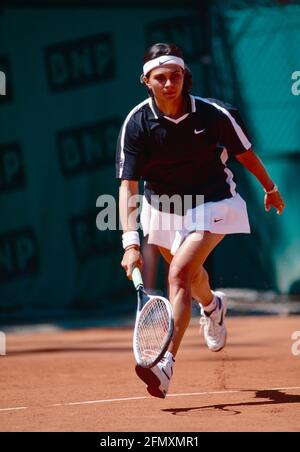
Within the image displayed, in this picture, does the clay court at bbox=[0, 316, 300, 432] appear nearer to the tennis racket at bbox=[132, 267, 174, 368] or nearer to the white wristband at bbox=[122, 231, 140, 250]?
the tennis racket at bbox=[132, 267, 174, 368]

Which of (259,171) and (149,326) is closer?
(149,326)

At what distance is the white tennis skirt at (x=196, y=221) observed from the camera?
6.98 metres

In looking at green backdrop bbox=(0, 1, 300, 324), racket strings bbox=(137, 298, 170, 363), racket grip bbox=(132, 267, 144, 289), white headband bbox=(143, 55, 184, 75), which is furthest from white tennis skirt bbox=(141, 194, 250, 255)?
green backdrop bbox=(0, 1, 300, 324)

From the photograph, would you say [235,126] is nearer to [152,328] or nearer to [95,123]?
[152,328]

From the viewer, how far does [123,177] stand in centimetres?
684

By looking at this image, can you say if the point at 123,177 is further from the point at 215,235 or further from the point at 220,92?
the point at 220,92

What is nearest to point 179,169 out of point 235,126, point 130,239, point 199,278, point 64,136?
point 235,126

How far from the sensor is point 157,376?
6.21 metres

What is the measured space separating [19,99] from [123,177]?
5972 millimetres

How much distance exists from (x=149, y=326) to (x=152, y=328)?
22 mm

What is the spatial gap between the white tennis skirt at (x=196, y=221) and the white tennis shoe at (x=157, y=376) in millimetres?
944

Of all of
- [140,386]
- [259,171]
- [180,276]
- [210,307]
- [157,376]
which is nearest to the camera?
[157,376]

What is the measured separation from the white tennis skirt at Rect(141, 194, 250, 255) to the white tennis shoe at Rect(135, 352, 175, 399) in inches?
37.2

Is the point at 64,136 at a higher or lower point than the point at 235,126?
lower
